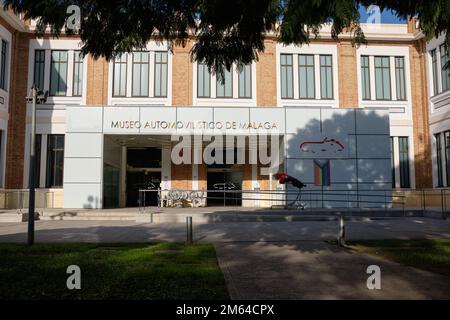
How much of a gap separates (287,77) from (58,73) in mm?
14974

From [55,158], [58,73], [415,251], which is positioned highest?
[58,73]

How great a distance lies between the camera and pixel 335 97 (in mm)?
29422

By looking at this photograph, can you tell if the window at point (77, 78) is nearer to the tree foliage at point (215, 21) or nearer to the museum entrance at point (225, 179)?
the museum entrance at point (225, 179)

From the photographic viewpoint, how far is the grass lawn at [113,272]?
17.8 ft

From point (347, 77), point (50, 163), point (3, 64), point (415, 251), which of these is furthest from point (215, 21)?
point (347, 77)

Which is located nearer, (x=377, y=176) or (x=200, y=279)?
(x=200, y=279)

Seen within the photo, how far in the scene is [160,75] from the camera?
28.8 meters

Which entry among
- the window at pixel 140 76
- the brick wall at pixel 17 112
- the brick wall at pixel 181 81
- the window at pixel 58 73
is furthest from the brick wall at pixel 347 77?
the brick wall at pixel 17 112

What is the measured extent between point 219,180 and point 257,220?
477 inches

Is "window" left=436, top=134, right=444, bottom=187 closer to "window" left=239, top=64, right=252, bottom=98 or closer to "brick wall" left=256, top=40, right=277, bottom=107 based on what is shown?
"brick wall" left=256, top=40, right=277, bottom=107

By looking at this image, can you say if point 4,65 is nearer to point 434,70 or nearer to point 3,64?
point 3,64

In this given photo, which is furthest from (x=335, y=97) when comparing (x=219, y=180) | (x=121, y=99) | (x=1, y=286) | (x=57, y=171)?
(x=1, y=286)

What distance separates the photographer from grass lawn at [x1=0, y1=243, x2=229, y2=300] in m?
5.42
